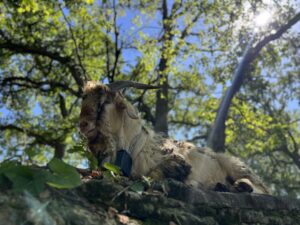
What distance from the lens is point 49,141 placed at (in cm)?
1983

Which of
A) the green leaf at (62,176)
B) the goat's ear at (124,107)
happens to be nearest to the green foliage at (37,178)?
the green leaf at (62,176)

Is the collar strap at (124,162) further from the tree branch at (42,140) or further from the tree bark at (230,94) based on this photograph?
the tree branch at (42,140)

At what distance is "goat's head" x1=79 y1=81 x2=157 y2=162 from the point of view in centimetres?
592

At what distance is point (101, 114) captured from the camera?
6055mm

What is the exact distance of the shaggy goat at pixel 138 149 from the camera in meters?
5.95

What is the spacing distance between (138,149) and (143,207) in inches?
133

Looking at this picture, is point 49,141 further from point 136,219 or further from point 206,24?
point 136,219

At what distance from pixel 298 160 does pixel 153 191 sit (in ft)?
80.0

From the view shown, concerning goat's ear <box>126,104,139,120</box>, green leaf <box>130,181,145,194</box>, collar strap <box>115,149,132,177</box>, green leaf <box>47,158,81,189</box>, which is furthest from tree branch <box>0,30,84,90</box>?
green leaf <box>47,158,81,189</box>

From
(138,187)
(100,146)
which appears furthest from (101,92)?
(138,187)

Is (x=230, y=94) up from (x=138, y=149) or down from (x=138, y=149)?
up

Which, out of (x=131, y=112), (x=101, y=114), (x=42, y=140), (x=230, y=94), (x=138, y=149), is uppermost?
(x=230, y=94)

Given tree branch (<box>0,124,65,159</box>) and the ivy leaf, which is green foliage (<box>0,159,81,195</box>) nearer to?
the ivy leaf

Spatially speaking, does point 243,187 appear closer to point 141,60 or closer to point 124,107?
point 124,107
